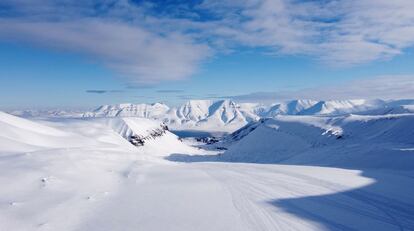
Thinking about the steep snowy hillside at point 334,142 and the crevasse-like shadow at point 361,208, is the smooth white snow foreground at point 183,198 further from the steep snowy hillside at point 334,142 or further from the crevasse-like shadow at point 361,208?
the steep snowy hillside at point 334,142

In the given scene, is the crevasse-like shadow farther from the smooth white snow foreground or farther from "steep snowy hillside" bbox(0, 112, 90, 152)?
"steep snowy hillside" bbox(0, 112, 90, 152)

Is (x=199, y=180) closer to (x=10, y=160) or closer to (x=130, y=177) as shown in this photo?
(x=130, y=177)

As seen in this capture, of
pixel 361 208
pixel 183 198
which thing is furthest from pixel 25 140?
pixel 361 208

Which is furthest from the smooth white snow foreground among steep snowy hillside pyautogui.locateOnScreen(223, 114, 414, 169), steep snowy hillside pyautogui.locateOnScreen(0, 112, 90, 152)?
steep snowy hillside pyautogui.locateOnScreen(223, 114, 414, 169)

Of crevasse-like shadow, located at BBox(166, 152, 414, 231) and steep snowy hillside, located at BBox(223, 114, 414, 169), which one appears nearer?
crevasse-like shadow, located at BBox(166, 152, 414, 231)

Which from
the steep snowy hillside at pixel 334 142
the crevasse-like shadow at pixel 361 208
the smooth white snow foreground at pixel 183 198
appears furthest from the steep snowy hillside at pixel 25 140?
the steep snowy hillside at pixel 334 142

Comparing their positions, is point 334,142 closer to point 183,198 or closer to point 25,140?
point 25,140

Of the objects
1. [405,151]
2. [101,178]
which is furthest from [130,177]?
[405,151]
